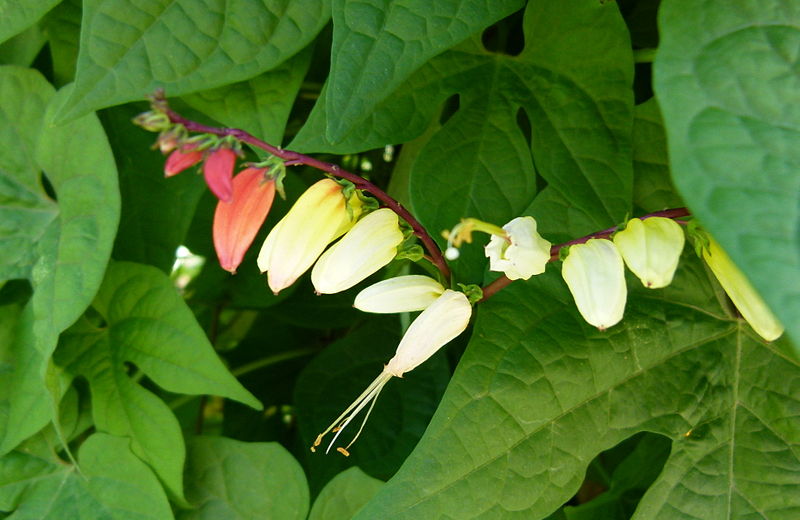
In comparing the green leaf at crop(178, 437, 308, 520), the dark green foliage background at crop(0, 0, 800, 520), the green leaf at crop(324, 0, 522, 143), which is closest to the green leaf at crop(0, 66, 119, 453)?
the dark green foliage background at crop(0, 0, 800, 520)

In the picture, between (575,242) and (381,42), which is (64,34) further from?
(575,242)

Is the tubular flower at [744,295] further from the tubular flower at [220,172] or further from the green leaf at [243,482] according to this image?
the green leaf at [243,482]

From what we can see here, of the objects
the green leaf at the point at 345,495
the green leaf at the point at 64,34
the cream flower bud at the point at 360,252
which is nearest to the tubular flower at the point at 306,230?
the cream flower bud at the point at 360,252

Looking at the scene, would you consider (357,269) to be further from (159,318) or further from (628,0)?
(628,0)

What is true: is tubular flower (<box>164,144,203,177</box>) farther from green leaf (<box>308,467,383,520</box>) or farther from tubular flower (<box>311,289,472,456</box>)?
green leaf (<box>308,467,383,520</box>)

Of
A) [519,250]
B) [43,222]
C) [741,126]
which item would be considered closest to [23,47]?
[43,222]

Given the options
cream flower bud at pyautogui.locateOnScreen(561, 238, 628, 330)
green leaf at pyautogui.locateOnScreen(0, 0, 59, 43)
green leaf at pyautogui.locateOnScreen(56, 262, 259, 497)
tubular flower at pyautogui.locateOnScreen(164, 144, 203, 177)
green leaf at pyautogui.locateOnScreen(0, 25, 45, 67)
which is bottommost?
green leaf at pyautogui.locateOnScreen(56, 262, 259, 497)

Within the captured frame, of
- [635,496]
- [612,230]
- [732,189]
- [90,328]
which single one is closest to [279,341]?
[90,328]
